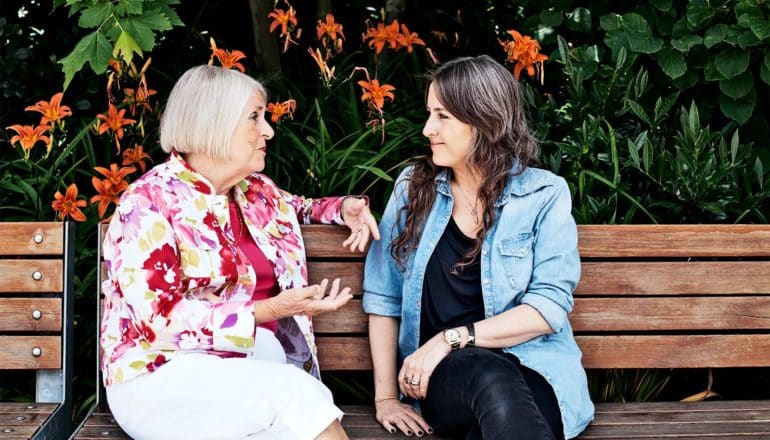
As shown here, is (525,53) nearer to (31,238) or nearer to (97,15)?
(97,15)

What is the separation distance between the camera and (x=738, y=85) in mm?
3699

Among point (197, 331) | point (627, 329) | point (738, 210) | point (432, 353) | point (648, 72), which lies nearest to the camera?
point (197, 331)

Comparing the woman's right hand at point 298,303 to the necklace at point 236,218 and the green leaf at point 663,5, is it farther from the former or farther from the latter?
the green leaf at point 663,5

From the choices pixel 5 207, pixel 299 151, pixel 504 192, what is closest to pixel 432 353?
pixel 504 192

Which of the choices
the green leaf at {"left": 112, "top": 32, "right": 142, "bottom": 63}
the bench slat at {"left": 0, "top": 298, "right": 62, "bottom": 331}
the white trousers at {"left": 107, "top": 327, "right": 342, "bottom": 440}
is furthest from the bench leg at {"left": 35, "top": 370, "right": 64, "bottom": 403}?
the green leaf at {"left": 112, "top": 32, "right": 142, "bottom": 63}

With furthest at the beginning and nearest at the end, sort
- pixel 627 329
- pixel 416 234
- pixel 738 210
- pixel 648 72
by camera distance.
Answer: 1. pixel 648 72
2. pixel 738 210
3. pixel 627 329
4. pixel 416 234

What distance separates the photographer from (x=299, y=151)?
12.7 ft

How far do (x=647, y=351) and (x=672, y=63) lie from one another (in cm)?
110

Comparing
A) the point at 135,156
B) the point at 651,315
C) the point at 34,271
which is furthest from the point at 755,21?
the point at 34,271

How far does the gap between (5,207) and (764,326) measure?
107 inches

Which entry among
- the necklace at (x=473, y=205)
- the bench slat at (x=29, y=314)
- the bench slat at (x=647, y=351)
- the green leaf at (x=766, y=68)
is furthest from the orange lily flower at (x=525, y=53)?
the bench slat at (x=29, y=314)

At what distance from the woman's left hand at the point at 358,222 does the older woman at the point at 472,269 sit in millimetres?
76

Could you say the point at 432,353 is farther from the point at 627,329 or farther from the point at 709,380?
the point at 709,380

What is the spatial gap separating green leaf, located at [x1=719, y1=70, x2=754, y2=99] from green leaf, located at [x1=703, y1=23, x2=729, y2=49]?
20 centimetres
